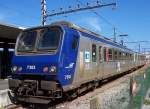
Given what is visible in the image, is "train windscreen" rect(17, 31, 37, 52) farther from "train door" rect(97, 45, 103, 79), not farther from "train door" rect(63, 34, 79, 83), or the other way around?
"train door" rect(97, 45, 103, 79)

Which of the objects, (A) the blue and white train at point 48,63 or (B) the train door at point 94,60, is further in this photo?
(B) the train door at point 94,60

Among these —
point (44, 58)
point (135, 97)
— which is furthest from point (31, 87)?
point (135, 97)

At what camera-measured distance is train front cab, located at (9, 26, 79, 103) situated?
378 inches

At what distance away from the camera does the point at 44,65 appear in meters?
9.77

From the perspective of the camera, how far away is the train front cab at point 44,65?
9.60 metres

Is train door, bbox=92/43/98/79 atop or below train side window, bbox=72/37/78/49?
below

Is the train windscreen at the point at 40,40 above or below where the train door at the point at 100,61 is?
above

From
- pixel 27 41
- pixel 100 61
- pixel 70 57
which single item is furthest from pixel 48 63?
pixel 100 61

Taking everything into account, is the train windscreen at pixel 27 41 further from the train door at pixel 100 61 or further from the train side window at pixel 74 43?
the train door at pixel 100 61

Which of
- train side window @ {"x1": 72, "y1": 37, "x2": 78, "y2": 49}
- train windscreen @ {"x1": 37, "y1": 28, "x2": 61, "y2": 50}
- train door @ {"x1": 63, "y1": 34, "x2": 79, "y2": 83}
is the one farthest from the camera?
train side window @ {"x1": 72, "y1": 37, "x2": 78, "y2": 49}

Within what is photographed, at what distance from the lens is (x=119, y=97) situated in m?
6.68

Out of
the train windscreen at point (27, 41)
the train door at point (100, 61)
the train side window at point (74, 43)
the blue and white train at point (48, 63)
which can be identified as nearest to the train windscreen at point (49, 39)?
the blue and white train at point (48, 63)

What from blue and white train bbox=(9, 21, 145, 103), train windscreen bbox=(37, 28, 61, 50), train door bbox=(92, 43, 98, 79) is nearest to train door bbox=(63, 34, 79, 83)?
blue and white train bbox=(9, 21, 145, 103)

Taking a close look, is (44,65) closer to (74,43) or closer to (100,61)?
(74,43)
